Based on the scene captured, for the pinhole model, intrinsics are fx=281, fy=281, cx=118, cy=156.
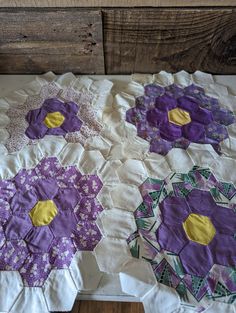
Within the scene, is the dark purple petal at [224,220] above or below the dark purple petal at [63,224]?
above

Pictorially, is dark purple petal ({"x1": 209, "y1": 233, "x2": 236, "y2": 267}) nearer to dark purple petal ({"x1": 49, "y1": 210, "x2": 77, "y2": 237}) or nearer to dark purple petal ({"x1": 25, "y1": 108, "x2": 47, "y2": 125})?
dark purple petal ({"x1": 49, "y1": 210, "x2": 77, "y2": 237})

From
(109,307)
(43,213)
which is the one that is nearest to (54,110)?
(43,213)

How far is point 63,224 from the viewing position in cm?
62

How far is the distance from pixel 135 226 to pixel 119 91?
0.46m

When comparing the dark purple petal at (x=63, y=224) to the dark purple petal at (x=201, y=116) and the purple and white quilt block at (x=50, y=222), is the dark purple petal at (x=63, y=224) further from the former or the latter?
the dark purple petal at (x=201, y=116)

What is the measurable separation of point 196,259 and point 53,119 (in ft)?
1.74

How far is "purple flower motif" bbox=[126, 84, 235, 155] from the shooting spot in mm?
767

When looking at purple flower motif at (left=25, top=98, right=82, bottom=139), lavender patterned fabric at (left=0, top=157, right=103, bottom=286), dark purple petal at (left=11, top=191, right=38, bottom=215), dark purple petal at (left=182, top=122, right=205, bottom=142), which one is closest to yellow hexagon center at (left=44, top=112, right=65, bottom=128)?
purple flower motif at (left=25, top=98, right=82, bottom=139)

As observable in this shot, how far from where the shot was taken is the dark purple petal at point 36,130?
0.78 metres

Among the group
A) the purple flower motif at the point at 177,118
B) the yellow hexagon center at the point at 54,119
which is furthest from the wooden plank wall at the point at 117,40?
the yellow hexagon center at the point at 54,119

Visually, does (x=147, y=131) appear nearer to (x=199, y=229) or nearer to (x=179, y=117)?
(x=179, y=117)

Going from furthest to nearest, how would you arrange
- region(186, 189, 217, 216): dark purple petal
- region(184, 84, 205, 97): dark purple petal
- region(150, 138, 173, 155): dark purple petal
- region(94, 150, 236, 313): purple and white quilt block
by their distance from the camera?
region(184, 84, 205, 97): dark purple petal, region(150, 138, 173, 155): dark purple petal, region(186, 189, 217, 216): dark purple petal, region(94, 150, 236, 313): purple and white quilt block

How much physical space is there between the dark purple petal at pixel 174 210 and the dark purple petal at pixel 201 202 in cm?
2

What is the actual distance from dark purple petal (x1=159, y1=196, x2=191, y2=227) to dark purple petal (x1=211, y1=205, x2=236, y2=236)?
60 mm
